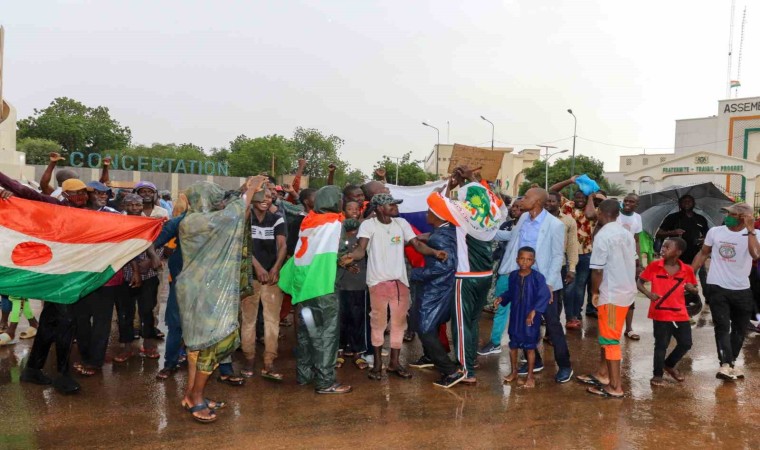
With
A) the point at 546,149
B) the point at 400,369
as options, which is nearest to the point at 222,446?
the point at 400,369

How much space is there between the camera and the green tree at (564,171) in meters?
50.7

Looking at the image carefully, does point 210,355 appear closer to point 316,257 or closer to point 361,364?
point 316,257

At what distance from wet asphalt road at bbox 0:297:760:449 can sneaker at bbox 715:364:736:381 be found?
85 mm

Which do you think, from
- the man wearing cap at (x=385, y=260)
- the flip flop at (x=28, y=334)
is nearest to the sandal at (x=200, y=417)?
the man wearing cap at (x=385, y=260)

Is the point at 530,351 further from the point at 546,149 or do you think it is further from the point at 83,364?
the point at 546,149

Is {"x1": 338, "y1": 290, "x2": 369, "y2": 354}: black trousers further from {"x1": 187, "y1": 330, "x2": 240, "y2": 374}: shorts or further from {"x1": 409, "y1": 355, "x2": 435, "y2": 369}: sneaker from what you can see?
{"x1": 187, "y1": 330, "x2": 240, "y2": 374}: shorts

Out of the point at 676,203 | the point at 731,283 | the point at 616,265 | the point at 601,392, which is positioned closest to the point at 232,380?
the point at 601,392

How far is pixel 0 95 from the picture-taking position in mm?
5852

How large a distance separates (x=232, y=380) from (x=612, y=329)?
3394 millimetres

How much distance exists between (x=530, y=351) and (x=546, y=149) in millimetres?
47979

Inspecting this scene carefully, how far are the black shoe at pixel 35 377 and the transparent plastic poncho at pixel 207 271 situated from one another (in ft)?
5.53

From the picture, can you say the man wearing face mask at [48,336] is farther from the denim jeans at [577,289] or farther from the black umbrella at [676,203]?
the black umbrella at [676,203]

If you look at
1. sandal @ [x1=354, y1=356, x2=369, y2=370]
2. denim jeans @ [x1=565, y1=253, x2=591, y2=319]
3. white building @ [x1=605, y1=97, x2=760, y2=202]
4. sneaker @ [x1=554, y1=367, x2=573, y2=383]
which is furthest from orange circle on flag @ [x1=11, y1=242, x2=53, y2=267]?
white building @ [x1=605, y1=97, x2=760, y2=202]

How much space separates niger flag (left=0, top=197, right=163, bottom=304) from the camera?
4.96 meters
